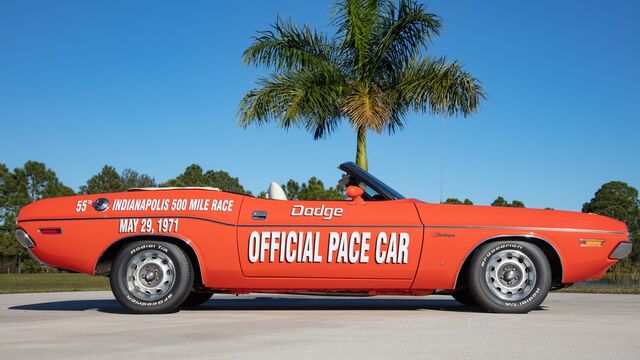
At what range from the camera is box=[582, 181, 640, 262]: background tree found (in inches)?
3078

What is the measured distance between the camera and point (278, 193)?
7574 millimetres

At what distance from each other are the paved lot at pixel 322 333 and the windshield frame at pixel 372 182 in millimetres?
1161

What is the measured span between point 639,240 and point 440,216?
197ft

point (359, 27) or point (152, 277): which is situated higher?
point (359, 27)

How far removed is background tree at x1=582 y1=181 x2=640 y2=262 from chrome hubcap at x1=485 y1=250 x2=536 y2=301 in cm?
7512

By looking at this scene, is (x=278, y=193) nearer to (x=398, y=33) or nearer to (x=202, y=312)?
(x=202, y=312)

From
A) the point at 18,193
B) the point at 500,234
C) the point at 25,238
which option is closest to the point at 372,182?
the point at 500,234

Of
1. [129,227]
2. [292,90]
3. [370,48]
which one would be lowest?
[129,227]

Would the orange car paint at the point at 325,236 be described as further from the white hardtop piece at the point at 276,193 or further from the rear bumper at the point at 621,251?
the white hardtop piece at the point at 276,193

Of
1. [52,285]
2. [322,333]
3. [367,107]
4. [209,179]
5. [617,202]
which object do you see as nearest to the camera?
[322,333]

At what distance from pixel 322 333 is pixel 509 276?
7.87ft

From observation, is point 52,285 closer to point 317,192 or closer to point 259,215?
point 259,215

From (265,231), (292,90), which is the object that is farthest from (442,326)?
(292,90)

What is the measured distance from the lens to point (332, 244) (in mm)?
6844
